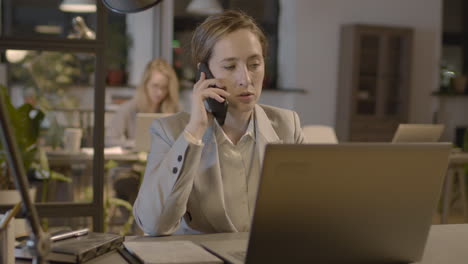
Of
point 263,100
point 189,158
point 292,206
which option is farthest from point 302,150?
point 263,100

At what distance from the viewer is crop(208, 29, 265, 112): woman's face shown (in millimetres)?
1604

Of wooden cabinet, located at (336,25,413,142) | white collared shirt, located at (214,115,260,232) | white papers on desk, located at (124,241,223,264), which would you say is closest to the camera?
white papers on desk, located at (124,241,223,264)

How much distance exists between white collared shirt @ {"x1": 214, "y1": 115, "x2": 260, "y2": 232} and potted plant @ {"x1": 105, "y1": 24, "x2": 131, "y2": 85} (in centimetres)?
519

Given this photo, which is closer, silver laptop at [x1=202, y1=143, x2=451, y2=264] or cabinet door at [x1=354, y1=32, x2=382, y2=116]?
silver laptop at [x1=202, y1=143, x2=451, y2=264]

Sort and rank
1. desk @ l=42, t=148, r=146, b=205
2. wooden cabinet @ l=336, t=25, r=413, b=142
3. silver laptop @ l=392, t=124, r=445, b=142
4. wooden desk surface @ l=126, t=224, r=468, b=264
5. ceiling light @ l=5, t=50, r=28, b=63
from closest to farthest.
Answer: wooden desk surface @ l=126, t=224, r=468, b=264
ceiling light @ l=5, t=50, r=28, b=63
desk @ l=42, t=148, r=146, b=205
silver laptop @ l=392, t=124, r=445, b=142
wooden cabinet @ l=336, t=25, r=413, b=142

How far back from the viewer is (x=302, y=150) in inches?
36.4

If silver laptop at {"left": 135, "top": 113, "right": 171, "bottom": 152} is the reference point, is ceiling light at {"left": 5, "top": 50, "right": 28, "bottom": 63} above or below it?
above

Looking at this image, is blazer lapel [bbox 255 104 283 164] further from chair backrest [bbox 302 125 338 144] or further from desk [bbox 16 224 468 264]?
→ chair backrest [bbox 302 125 338 144]

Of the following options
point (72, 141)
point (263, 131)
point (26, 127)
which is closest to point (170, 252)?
point (263, 131)

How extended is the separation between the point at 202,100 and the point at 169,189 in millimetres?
289

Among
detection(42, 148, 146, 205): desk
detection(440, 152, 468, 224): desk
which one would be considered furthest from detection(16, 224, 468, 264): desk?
detection(440, 152, 468, 224): desk

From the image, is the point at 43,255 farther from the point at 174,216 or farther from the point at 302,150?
the point at 174,216

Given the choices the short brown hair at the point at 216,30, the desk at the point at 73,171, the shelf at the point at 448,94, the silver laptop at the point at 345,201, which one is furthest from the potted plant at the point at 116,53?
the silver laptop at the point at 345,201

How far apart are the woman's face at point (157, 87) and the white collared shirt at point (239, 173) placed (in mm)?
2740
